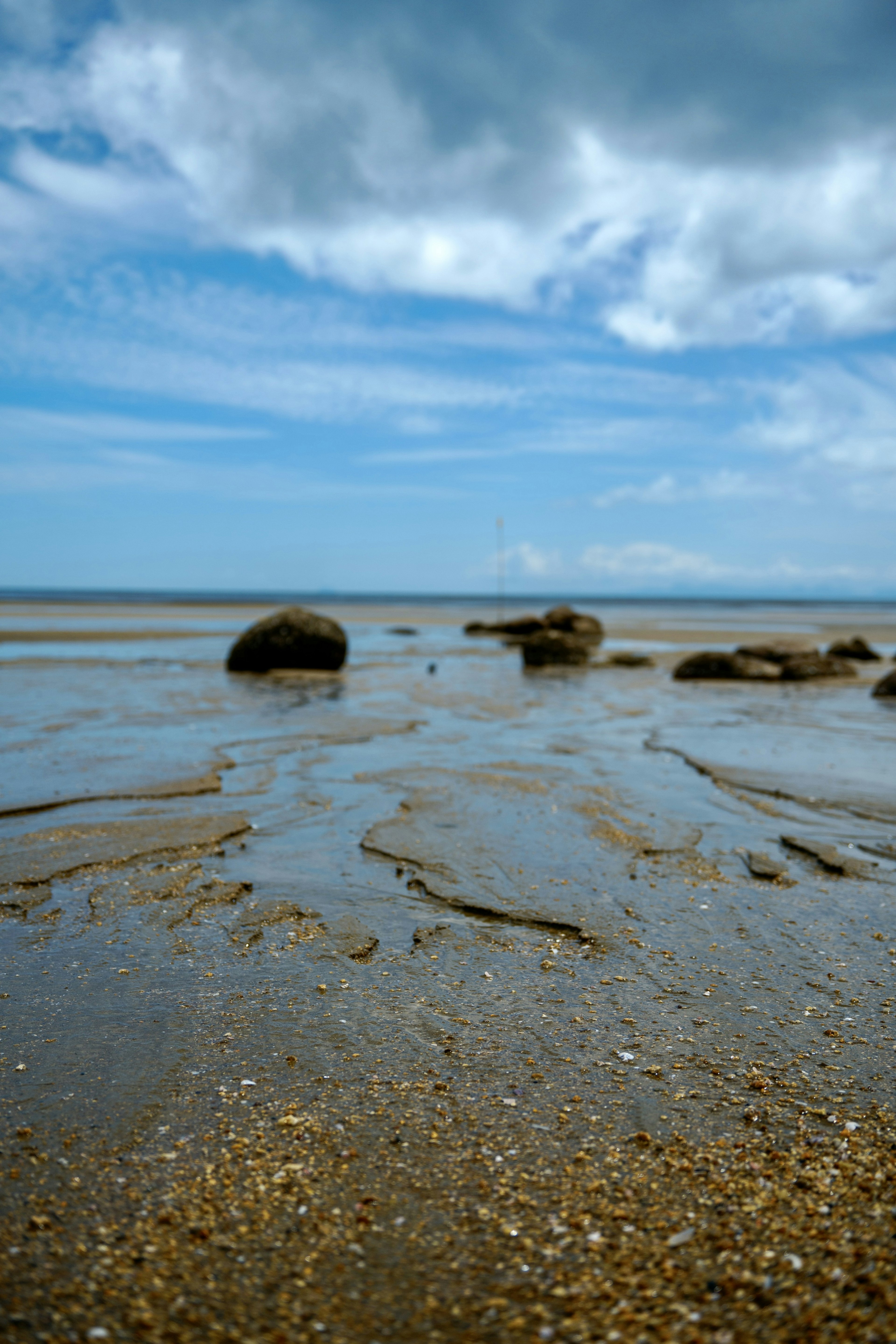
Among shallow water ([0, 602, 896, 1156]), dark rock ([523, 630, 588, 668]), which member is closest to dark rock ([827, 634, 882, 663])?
dark rock ([523, 630, 588, 668])

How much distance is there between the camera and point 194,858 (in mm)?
4594

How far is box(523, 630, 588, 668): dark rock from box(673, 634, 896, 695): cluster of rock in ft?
8.43

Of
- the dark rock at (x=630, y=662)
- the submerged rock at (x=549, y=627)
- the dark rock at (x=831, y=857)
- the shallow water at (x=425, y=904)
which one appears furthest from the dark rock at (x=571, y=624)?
the dark rock at (x=831, y=857)

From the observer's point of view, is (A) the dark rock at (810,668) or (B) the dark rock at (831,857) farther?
(A) the dark rock at (810,668)

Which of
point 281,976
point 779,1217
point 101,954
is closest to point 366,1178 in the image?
point 779,1217

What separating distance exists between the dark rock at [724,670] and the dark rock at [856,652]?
670 centimetres

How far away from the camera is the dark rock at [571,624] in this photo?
30797 millimetres

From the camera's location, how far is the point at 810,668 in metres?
17.3

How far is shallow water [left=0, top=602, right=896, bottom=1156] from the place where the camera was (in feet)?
8.75

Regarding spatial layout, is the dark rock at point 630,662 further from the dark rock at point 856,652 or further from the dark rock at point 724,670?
the dark rock at point 856,652

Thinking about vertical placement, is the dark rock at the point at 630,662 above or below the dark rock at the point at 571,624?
below

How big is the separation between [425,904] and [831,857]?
7.81 ft

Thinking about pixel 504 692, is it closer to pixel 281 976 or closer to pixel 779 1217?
pixel 281 976

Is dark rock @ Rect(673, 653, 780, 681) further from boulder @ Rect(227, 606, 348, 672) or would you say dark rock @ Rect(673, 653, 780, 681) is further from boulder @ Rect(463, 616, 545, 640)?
boulder @ Rect(463, 616, 545, 640)
